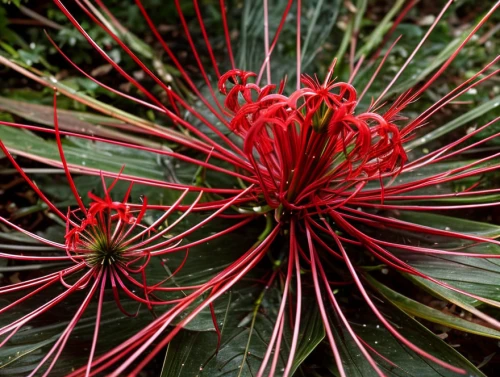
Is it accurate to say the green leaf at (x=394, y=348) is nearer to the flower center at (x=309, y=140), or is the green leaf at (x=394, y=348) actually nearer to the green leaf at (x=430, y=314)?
the green leaf at (x=430, y=314)

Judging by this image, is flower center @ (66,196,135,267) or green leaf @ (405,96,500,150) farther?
green leaf @ (405,96,500,150)

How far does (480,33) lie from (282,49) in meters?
0.40

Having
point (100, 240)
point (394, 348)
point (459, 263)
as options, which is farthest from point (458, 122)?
point (100, 240)

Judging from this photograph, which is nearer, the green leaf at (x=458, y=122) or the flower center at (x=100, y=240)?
the flower center at (x=100, y=240)

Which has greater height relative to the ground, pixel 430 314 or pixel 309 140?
pixel 309 140

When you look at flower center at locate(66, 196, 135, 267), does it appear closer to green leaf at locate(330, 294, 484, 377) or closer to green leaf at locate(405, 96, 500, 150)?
green leaf at locate(330, 294, 484, 377)

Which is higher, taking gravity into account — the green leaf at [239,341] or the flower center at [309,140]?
the flower center at [309,140]

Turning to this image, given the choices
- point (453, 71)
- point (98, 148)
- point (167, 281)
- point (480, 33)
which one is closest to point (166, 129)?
point (98, 148)

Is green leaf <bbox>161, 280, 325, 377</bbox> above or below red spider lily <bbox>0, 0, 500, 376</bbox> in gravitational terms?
below

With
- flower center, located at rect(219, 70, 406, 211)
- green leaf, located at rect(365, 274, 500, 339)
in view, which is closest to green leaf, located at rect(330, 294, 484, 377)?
green leaf, located at rect(365, 274, 500, 339)

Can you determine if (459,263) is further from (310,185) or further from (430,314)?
(310,185)

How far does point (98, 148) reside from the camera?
2.36 feet

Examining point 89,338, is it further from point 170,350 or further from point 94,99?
point 94,99

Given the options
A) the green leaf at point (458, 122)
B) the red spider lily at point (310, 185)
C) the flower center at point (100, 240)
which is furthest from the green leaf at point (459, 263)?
the flower center at point (100, 240)
